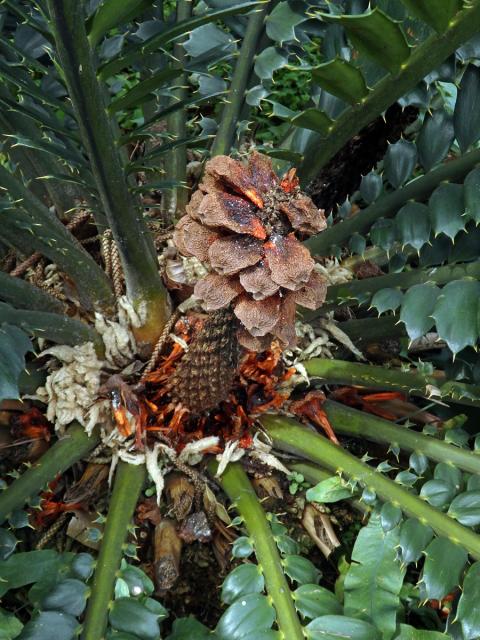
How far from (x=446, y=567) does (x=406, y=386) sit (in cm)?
35

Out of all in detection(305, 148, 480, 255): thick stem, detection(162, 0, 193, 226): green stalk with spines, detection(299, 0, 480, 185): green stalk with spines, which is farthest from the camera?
detection(162, 0, 193, 226): green stalk with spines

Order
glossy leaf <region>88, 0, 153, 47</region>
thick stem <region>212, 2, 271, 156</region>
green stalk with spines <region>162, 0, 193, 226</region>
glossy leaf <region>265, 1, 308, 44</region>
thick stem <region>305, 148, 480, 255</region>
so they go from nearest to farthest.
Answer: glossy leaf <region>88, 0, 153, 47</region>
thick stem <region>305, 148, 480, 255</region>
glossy leaf <region>265, 1, 308, 44</region>
thick stem <region>212, 2, 271, 156</region>
green stalk with spines <region>162, 0, 193, 226</region>

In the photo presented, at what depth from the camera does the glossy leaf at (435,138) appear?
3.46 feet

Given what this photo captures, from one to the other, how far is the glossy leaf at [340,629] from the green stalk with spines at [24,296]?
0.67 m

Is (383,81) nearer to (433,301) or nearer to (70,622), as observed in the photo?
(433,301)

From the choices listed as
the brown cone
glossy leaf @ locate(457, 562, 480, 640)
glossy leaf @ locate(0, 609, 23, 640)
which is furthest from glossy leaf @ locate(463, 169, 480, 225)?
glossy leaf @ locate(0, 609, 23, 640)

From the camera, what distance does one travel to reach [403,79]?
88cm

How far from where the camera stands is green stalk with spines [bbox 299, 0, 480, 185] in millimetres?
800

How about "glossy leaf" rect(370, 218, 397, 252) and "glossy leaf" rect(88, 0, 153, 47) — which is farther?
"glossy leaf" rect(370, 218, 397, 252)

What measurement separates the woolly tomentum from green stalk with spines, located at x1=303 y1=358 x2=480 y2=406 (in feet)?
1.47

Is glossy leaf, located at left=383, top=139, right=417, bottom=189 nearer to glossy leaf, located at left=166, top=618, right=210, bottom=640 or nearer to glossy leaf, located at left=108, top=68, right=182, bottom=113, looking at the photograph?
glossy leaf, located at left=108, top=68, right=182, bottom=113

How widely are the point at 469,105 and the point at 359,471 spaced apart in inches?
22.9

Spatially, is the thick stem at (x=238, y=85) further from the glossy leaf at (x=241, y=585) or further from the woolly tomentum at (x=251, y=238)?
the glossy leaf at (x=241, y=585)

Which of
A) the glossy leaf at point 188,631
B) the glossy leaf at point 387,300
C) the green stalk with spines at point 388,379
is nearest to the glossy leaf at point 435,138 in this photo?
the glossy leaf at point 387,300
